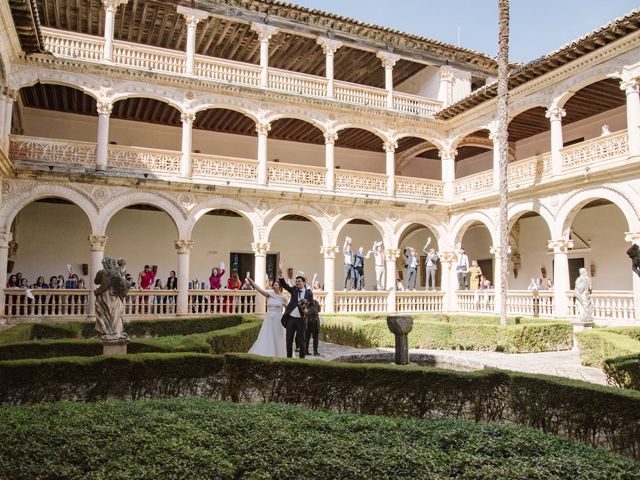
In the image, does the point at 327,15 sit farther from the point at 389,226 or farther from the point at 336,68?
the point at 389,226

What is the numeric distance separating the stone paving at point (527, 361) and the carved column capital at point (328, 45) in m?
11.3

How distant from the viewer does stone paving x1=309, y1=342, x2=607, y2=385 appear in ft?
31.1

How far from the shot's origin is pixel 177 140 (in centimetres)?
2128

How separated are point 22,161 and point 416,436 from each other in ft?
50.0

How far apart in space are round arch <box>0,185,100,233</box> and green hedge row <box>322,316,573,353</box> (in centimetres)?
907

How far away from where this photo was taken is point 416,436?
442 cm

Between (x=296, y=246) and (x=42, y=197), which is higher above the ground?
(x=42, y=197)

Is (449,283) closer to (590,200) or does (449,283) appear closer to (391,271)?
(391,271)

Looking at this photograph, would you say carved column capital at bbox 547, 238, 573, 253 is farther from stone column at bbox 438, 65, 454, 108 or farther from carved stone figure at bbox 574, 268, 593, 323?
stone column at bbox 438, 65, 454, 108

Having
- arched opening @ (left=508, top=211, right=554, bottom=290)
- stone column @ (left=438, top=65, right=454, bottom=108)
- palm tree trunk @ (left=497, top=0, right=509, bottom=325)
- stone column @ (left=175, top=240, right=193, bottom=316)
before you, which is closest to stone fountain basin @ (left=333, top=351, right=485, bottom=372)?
palm tree trunk @ (left=497, top=0, right=509, bottom=325)

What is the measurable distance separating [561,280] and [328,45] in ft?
38.2

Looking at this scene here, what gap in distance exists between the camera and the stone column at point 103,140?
16.5 metres

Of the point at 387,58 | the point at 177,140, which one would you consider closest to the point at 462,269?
the point at 387,58

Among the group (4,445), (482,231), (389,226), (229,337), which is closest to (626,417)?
(4,445)
